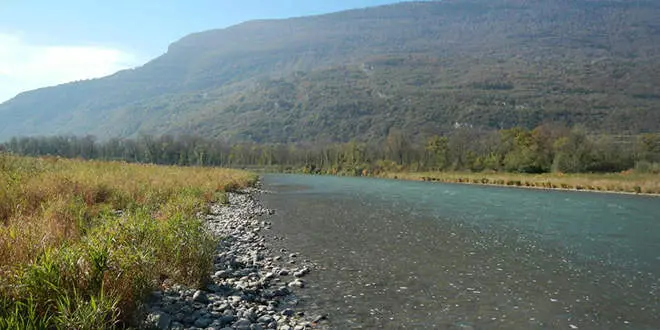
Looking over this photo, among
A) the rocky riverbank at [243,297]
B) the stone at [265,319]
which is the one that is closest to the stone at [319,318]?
the rocky riverbank at [243,297]

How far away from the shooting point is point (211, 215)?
74.5 feet

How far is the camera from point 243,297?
30.4 feet

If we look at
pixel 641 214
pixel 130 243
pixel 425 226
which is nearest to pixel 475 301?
pixel 130 243

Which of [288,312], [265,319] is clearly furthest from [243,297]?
[265,319]

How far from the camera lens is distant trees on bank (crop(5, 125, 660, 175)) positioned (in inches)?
3270

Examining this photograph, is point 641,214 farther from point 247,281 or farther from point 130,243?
point 130,243

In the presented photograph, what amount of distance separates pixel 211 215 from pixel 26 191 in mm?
9622

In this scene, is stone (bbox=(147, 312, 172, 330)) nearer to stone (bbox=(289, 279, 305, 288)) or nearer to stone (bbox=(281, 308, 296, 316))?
stone (bbox=(281, 308, 296, 316))

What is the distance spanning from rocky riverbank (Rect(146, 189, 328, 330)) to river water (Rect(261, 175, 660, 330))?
0.59 metres

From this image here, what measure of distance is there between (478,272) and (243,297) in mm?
7474

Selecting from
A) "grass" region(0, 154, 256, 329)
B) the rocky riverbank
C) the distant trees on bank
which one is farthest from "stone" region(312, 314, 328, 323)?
the distant trees on bank

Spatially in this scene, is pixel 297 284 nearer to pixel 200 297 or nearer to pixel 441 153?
pixel 200 297

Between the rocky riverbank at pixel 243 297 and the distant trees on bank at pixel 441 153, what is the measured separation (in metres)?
21.2

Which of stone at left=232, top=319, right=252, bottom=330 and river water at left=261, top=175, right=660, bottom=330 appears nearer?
stone at left=232, top=319, right=252, bottom=330
